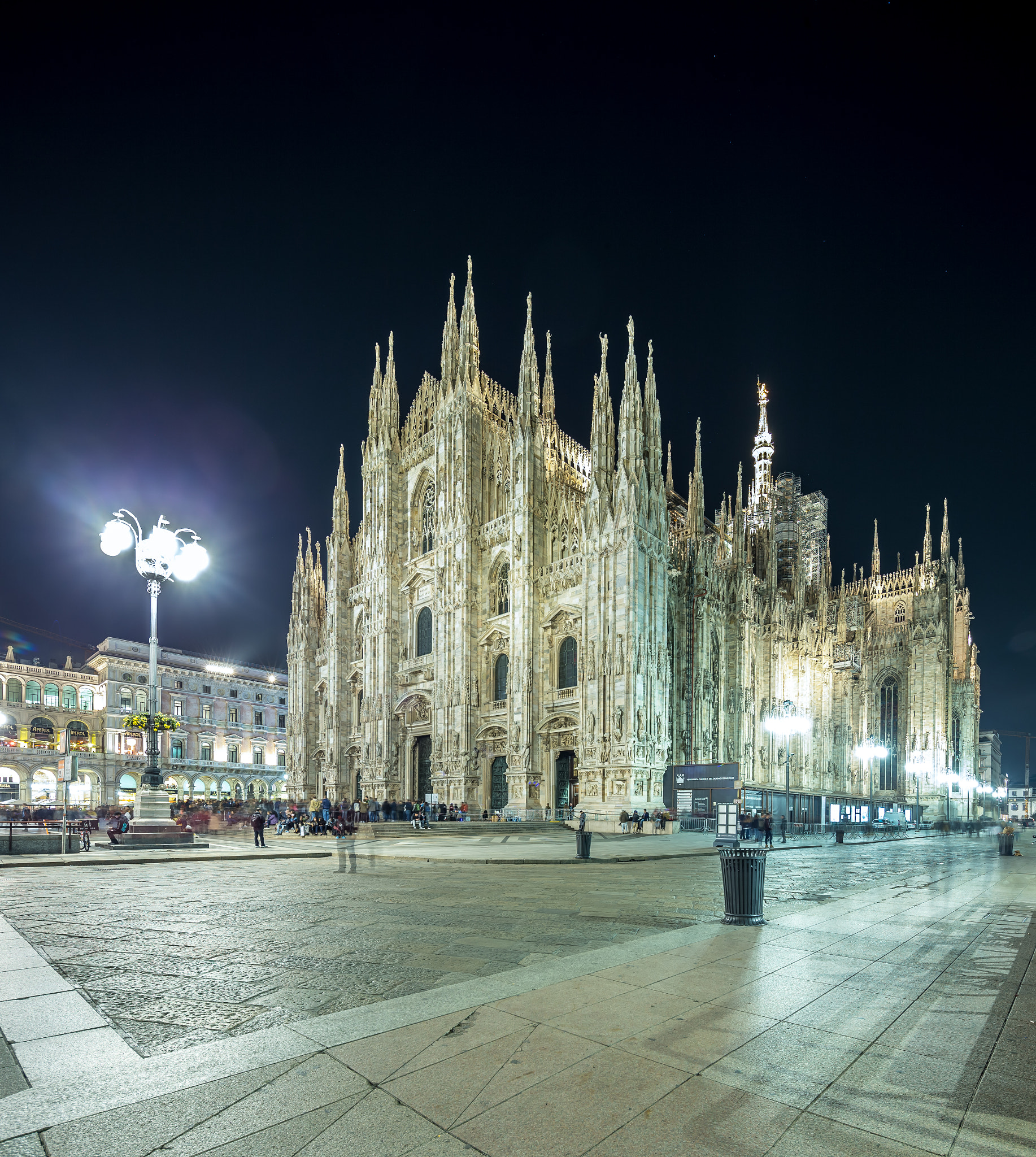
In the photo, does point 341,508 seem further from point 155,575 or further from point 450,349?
point 155,575

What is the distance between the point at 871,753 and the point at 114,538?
59623 mm

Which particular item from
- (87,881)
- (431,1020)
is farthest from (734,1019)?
(87,881)

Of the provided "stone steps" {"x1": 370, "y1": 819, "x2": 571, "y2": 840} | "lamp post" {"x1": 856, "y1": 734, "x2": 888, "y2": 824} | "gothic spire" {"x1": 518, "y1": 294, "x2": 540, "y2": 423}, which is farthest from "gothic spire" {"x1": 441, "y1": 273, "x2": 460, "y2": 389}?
"lamp post" {"x1": 856, "y1": 734, "x2": 888, "y2": 824}

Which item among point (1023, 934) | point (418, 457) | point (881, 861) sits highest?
point (418, 457)

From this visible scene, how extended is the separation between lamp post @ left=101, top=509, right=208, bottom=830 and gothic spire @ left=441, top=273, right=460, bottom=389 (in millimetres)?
29014

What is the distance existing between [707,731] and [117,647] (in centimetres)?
5507

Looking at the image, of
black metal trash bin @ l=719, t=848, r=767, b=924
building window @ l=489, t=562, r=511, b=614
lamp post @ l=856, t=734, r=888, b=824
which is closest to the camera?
black metal trash bin @ l=719, t=848, r=767, b=924

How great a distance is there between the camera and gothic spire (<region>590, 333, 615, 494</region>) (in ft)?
129

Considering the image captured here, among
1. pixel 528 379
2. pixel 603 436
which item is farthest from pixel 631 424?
pixel 528 379

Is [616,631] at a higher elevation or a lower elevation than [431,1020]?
higher

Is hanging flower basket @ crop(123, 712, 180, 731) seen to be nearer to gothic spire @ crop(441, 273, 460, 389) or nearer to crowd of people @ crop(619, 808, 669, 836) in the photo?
crowd of people @ crop(619, 808, 669, 836)

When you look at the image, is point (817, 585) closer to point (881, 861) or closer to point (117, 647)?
point (881, 861)

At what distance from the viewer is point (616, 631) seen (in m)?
36.9

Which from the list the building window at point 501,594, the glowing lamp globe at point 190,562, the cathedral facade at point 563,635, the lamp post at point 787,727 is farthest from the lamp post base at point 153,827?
the building window at point 501,594
